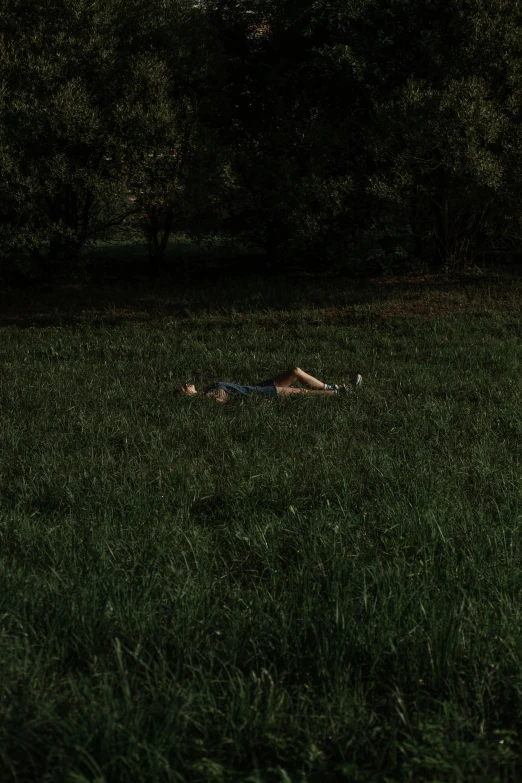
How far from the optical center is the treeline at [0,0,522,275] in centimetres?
1611

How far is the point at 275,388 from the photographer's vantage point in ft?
30.0

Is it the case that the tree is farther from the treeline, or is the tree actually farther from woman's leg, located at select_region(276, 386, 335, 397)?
woman's leg, located at select_region(276, 386, 335, 397)

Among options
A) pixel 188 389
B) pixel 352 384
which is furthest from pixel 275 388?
pixel 352 384

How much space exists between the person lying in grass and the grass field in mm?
246

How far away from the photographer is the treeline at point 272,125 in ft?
52.9

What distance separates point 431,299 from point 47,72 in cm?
778

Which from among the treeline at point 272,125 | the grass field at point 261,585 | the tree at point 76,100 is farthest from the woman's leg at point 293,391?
the tree at point 76,100

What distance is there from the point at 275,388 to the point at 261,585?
196 inches

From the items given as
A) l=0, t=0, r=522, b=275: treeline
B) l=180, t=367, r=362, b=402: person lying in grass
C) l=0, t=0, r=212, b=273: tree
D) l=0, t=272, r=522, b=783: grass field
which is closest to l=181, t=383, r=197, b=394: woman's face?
l=180, t=367, r=362, b=402: person lying in grass

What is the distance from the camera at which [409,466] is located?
6.24 m

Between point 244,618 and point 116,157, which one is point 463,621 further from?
point 116,157

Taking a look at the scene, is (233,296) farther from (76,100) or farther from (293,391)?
(293,391)

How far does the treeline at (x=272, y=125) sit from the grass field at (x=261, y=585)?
777 cm

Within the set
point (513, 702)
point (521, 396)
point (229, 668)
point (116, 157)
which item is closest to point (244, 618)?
point (229, 668)
